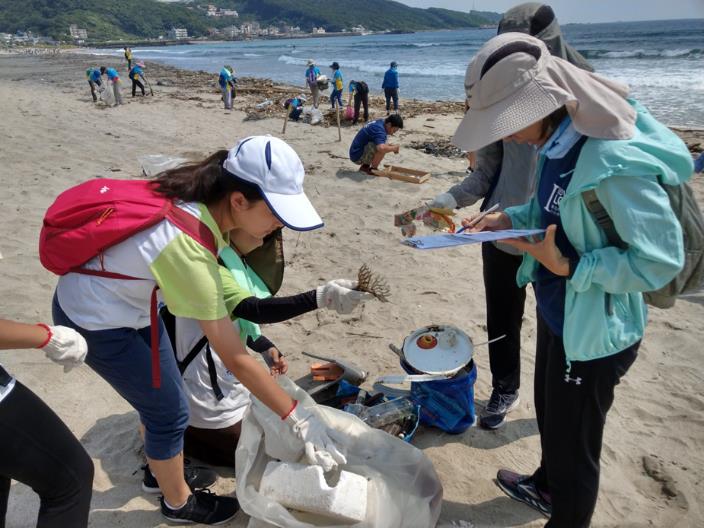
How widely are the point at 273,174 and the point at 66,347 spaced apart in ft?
2.85

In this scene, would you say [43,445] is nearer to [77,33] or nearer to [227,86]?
[227,86]

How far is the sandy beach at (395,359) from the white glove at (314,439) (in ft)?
2.08

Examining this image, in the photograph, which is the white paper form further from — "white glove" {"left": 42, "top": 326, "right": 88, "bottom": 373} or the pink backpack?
"white glove" {"left": 42, "top": 326, "right": 88, "bottom": 373}

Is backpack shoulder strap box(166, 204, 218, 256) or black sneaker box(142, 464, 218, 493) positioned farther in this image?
black sneaker box(142, 464, 218, 493)

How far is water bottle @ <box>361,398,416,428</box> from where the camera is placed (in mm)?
2314

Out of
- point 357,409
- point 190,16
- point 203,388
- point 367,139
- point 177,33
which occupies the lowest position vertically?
point 357,409

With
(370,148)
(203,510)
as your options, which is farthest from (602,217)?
(370,148)

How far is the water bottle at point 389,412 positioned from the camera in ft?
7.59

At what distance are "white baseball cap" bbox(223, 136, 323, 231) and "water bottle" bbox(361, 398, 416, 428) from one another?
1.15m

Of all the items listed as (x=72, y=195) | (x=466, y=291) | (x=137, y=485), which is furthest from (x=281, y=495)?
(x=466, y=291)

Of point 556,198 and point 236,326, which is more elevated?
point 556,198

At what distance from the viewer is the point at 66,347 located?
154cm

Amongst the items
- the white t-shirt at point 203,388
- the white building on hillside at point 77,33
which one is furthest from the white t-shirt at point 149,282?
the white building on hillside at point 77,33

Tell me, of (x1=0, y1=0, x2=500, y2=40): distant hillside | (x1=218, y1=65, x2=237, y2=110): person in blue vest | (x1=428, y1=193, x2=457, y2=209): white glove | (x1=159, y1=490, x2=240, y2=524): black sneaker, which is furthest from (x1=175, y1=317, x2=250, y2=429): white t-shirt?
(x1=0, y1=0, x2=500, y2=40): distant hillside
